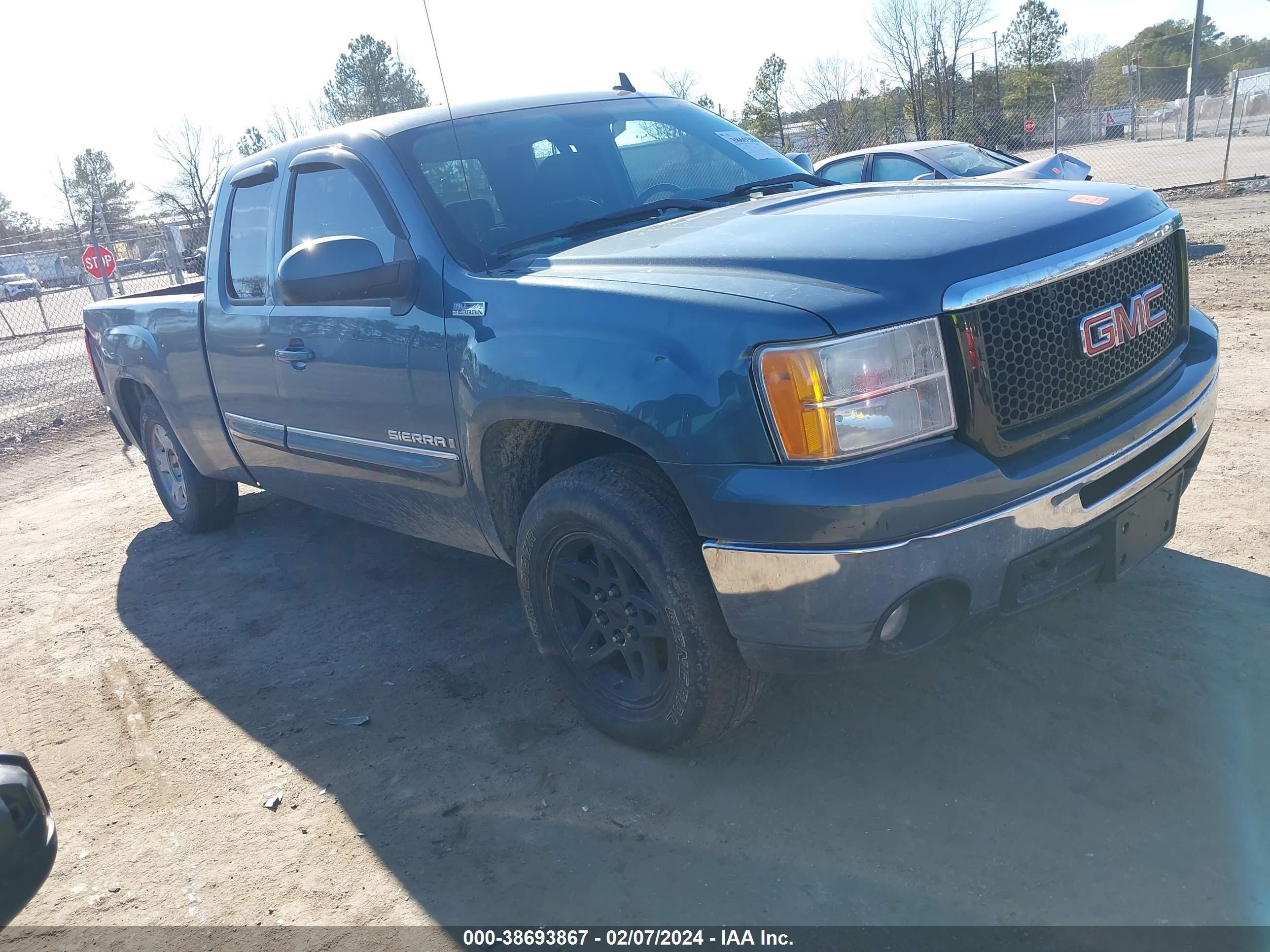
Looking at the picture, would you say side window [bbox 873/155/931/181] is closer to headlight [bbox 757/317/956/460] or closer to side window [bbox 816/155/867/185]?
side window [bbox 816/155/867/185]

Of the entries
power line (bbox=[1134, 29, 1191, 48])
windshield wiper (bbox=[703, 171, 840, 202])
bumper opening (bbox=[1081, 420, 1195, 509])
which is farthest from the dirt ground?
power line (bbox=[1134, 29, 1191, 48])

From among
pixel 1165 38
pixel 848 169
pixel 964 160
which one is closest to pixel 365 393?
pixel 848 169

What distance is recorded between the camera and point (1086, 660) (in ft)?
10.4

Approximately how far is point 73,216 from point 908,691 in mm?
25714

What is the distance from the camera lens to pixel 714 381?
7.77 feet

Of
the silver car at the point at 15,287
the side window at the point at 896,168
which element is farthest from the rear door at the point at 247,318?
the silver car at the point at 15,287

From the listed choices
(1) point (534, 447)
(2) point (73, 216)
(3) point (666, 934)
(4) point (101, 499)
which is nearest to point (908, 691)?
(3) point (666, 934)

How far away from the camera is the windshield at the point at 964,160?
1033 cm

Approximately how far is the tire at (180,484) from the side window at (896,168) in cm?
733

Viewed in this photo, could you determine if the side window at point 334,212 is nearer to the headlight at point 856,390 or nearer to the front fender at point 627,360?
the front fender at point 627,360

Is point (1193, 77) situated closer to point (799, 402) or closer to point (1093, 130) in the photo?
point (1093, 130)

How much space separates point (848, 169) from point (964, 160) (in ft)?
4.01

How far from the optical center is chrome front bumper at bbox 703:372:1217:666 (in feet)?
7.49

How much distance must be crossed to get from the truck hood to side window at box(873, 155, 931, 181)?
7.44 m
